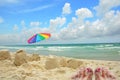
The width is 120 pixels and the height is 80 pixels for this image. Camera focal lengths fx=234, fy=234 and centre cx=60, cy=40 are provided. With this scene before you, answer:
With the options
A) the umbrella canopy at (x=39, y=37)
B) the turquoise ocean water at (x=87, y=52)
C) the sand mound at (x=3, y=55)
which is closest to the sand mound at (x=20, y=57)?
the sand mound at (x=3, y=55)

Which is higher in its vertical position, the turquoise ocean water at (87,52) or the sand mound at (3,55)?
the sand mound at (3,55)

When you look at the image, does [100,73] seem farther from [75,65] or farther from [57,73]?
[75,65]

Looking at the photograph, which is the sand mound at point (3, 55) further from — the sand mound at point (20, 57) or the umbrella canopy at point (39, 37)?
the sand mound at point (20, 57)

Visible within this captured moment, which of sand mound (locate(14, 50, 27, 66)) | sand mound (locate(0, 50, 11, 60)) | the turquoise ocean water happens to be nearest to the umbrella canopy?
sand mound (locate(0, 50, 11, 60))

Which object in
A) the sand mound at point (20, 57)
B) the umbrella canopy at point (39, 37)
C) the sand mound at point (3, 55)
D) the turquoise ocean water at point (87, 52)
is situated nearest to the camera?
the sand mound at point (20, 57)

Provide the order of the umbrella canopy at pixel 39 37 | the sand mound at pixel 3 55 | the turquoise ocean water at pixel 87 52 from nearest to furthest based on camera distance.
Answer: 1. the sand mound at pixel 3 55
2. the umbrella canopy at pixel 39 37
3. the turquoise ocean water at pixel 87 52

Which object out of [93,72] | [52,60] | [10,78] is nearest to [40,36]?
[52,60]

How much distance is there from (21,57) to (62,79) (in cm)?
344

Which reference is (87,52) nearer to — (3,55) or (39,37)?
(39,37)

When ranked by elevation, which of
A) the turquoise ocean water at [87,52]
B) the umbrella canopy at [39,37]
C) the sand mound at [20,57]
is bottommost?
the turquoise ocean water at [87,52]

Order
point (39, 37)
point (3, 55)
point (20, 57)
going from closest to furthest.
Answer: point (20, 57), point (3, 55), point (39, 37)

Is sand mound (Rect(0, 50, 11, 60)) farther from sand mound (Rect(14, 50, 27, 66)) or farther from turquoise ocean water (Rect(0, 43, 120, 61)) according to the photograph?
turquoise ocean water (Rect(0, 43, 120, 61))

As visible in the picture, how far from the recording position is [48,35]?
11.3m

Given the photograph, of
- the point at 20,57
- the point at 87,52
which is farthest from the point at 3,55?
the point at 87,52
